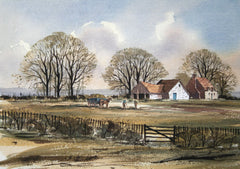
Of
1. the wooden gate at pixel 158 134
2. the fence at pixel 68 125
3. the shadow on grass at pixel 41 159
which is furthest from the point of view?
the fence at pixel 68 125

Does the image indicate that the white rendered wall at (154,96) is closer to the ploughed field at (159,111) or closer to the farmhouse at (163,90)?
the farmhouse at (163,90)

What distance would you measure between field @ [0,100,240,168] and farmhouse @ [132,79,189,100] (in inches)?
6.0

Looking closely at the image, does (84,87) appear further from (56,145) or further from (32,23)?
(32,23)

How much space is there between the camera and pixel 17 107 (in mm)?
4043

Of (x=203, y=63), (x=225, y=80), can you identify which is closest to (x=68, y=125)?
(x=203, y=63)

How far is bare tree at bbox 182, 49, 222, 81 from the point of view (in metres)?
4.02

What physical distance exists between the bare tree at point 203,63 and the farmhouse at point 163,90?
0.36 m

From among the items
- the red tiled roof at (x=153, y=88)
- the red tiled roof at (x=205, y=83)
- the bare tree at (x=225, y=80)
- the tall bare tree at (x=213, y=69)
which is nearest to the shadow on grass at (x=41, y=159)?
the red tiled roof at (x=153, y=88)

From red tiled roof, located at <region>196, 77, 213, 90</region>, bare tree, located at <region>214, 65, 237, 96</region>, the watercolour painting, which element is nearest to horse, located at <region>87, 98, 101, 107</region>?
the watercolour painting

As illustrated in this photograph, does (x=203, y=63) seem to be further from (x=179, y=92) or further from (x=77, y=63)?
(x=77, y=63)

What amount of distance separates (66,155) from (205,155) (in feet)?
6.36

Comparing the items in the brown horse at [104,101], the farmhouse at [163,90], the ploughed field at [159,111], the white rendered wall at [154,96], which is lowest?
the ploughed field at [159,111]

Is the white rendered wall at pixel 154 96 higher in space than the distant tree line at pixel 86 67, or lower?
lower

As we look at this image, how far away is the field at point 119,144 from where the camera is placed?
2875 millimetres
